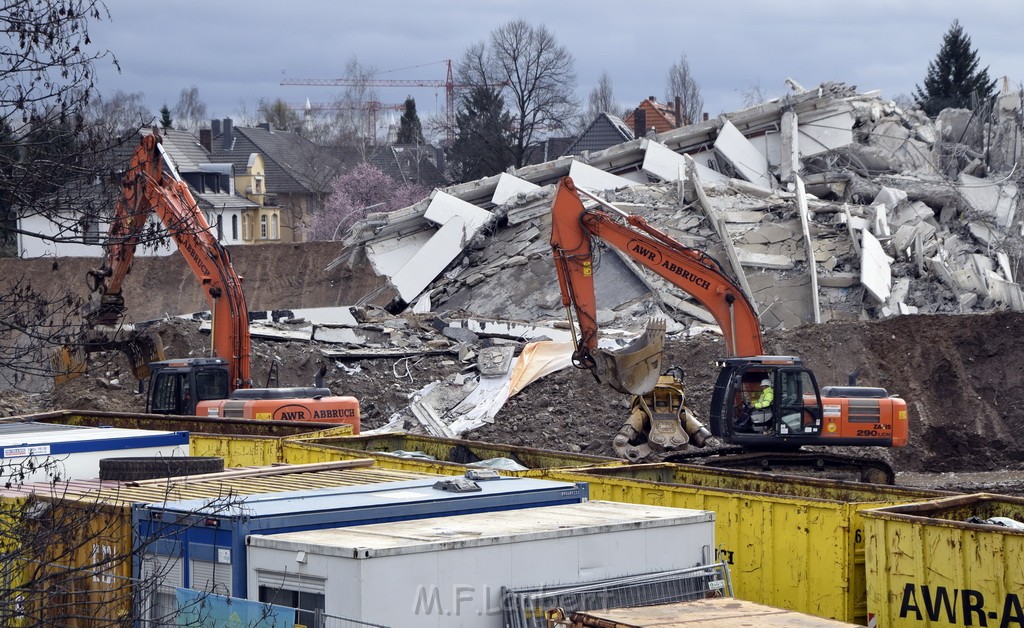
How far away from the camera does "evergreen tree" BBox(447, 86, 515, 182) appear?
61.9 m

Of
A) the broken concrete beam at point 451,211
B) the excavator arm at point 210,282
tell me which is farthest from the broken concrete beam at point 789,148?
the excavator arm at point 210,282

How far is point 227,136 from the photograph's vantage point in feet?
257

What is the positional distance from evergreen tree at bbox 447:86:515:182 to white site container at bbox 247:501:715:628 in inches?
2105

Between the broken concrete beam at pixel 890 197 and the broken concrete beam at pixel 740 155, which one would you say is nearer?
the broken concrete beam at pixel 890 197

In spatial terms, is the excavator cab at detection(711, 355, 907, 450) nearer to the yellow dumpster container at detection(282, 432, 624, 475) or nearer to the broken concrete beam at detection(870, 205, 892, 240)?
the yellow dumpster container at detection(282, 432, 624, 475)

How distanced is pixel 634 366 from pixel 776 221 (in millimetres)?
13750

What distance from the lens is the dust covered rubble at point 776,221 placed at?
29.8 metres

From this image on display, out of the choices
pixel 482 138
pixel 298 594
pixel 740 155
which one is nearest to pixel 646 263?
pixel 298 594

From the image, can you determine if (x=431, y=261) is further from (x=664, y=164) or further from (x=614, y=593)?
(x=614, y=593)

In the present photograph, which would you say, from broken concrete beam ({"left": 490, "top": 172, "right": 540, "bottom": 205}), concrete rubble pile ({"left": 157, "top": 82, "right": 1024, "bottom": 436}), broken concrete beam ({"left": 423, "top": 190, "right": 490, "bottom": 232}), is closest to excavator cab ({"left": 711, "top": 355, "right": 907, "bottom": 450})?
concrete rubble pile ({"left": 157, "top": 82, "right": 1024, "bottom": 436})

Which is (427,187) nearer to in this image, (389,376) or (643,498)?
(389,376)

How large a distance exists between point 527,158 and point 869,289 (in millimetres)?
36923

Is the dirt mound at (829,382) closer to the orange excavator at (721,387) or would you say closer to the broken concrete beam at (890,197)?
the orange excavator at (721,387)

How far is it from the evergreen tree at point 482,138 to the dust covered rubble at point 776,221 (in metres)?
25.8
